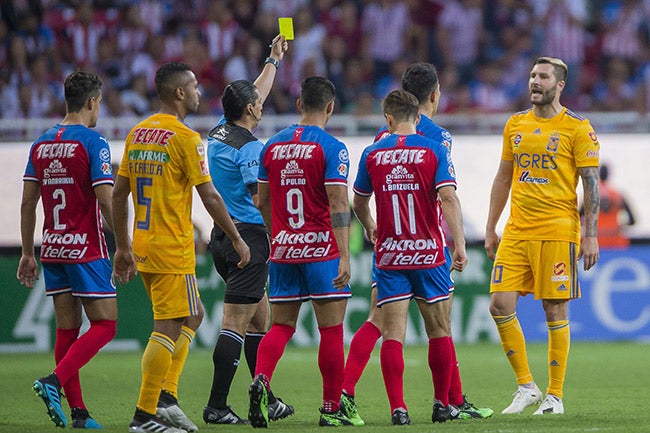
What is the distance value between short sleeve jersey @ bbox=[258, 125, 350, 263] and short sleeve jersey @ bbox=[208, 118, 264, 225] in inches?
16.2

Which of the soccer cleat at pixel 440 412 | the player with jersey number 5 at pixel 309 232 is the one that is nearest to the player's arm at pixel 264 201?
the player with jersey number 5 at pixel 309 232

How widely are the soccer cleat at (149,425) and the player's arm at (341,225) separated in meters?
1.42

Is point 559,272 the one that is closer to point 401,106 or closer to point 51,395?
point 401,106

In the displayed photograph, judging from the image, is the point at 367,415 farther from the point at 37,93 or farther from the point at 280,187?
the point at 37,93

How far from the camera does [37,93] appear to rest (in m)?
17.9

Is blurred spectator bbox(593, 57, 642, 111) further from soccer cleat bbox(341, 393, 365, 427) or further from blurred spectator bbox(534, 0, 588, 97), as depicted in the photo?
soccer cleat bbox(341, 393, 365, 427)

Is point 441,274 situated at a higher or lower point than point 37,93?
lower

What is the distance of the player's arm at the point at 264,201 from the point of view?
8297 mm

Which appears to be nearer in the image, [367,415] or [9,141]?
[367,415]

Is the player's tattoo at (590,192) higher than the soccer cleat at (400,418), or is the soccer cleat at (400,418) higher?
the player's tattoo at (590,192)

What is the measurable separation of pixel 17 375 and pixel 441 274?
5.80m

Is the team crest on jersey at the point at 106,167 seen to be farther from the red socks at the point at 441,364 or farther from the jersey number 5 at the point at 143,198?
the red socks at the point at 441,364

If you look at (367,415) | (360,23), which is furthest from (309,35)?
(367,415)

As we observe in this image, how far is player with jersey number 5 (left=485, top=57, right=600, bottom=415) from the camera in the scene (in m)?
8.72
